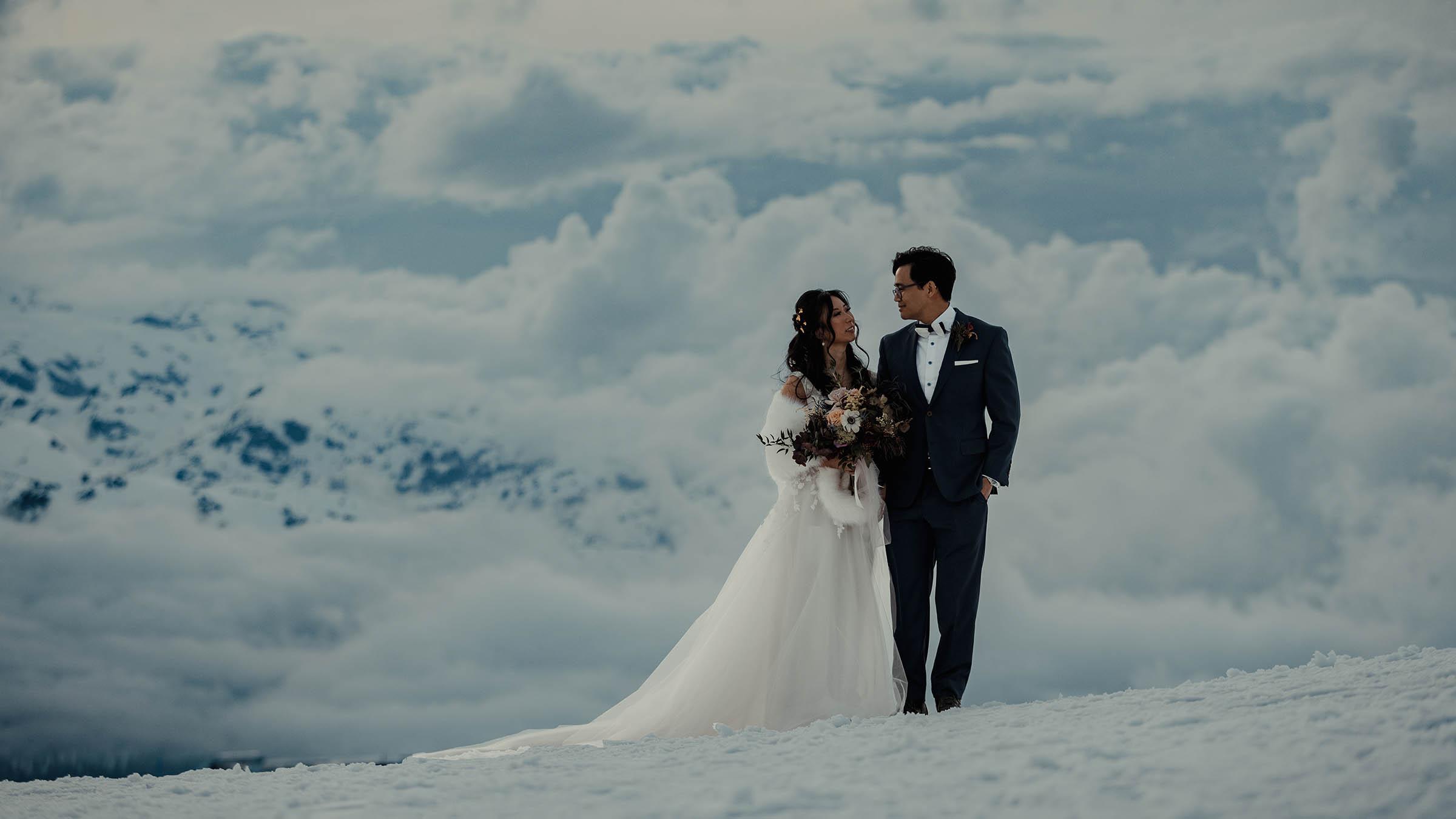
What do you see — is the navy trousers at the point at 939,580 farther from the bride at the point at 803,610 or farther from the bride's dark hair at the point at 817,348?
the bride's dark hair at the point at 817,348

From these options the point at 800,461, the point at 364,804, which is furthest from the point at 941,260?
the point at 364,804

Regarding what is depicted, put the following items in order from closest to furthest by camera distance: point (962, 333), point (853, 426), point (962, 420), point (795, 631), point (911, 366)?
point (853, 426) → point (962, 420) → point (962, 333) → point (911, 366) → point (795, 631)

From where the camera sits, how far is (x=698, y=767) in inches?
233

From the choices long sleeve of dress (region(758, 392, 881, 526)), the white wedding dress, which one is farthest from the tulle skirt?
long sleeve of dress (region(758, 392, 881, 526))

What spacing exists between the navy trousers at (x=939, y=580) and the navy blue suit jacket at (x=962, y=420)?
0.12 metres

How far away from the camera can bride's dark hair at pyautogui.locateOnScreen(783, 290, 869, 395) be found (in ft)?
24.6

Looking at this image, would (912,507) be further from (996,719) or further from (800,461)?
(996,719)

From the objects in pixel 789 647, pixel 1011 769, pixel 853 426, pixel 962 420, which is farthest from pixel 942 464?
pixel 1011 769

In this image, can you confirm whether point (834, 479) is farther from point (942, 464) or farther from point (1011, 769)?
point (1011, 769)

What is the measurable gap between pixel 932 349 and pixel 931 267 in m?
0.52

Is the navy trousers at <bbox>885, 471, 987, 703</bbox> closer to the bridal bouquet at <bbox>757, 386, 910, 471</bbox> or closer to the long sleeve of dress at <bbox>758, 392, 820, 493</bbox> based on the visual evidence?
the bridal bouquet at <bbox>757, 386, 910, 471</bbox>

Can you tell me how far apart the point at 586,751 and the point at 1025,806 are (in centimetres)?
298

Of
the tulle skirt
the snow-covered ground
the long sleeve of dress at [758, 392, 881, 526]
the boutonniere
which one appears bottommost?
the snow-covered ground

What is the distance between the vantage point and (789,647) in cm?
748
